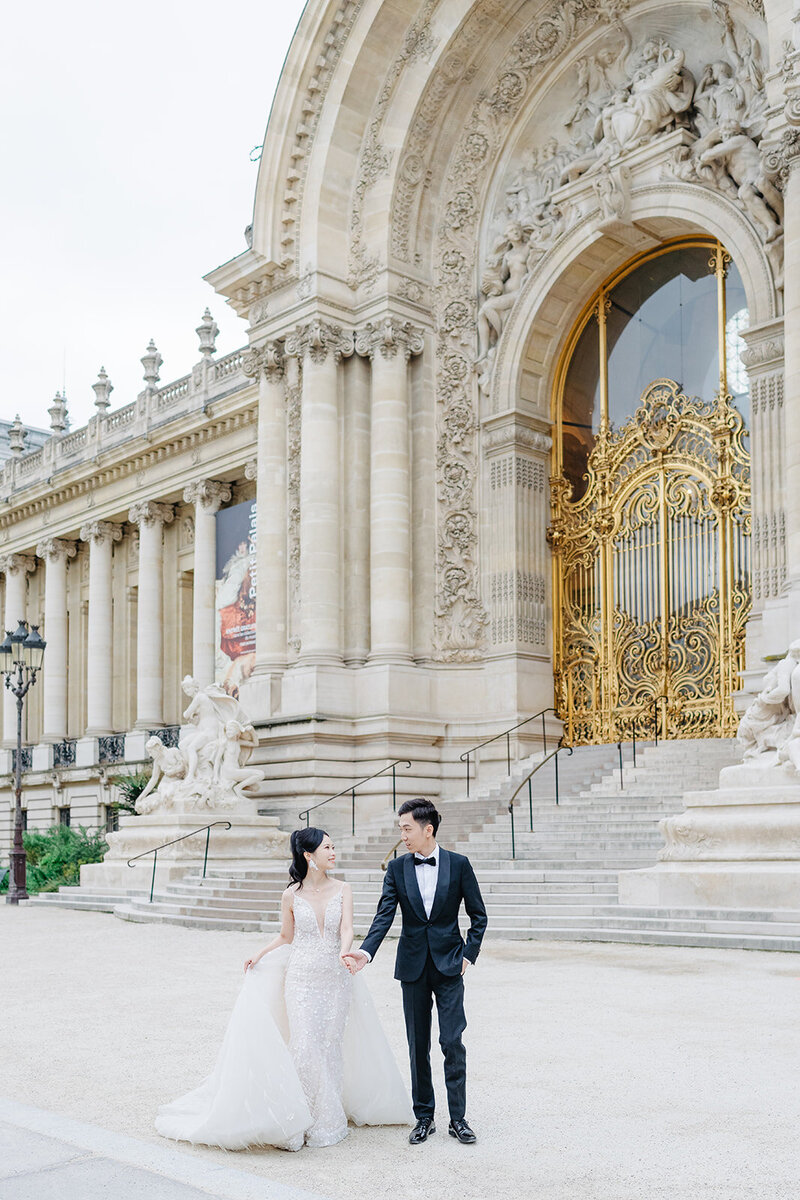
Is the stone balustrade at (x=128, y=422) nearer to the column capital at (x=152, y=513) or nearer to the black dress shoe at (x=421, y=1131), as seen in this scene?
the column capital at (x=152, y=513)

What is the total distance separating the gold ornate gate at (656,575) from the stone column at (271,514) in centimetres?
473

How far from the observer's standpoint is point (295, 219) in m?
23.5

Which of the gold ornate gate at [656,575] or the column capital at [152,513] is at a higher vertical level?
the column capital at [152,513]

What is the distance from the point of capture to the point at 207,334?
121 ft

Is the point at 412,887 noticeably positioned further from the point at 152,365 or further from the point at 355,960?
the point at 152,365

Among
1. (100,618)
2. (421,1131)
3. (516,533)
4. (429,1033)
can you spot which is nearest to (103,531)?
(100,618)

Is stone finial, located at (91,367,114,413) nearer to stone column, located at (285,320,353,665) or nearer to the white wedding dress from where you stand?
stone column, located at (285,320,353,665)

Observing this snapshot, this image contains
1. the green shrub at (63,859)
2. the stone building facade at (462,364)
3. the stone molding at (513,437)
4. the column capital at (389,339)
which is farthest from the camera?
the green shrub at (63,859)

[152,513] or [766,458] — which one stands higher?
[152,513]

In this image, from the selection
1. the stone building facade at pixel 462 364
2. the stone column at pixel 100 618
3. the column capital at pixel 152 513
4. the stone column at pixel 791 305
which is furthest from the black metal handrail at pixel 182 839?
the stone column at pixel 100 618

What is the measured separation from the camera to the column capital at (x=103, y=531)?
40094 millimetres

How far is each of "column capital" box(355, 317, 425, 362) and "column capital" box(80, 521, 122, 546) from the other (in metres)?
18.9

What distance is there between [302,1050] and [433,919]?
2.47 feet

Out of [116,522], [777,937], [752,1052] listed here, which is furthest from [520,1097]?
[116,522]
